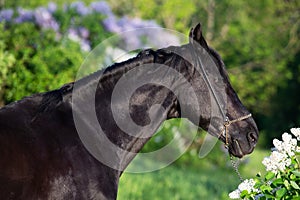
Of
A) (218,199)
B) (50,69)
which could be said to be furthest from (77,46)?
(218,199)

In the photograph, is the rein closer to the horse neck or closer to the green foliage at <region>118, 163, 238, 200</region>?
the horse neck

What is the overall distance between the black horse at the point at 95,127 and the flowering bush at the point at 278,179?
0.50 metres

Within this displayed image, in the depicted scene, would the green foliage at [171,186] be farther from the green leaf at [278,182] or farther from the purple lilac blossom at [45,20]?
the green leaf at [278,182]

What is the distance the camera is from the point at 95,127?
3.89 m

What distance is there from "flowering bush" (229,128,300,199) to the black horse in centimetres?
50

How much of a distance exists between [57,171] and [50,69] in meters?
5.38

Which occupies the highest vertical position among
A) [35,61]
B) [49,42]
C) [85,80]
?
[85,80]

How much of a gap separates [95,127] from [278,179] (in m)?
1.17

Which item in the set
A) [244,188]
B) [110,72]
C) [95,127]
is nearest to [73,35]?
[110,72]

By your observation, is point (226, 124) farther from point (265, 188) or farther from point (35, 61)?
point (35, 61)

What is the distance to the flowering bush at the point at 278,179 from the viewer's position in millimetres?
3613

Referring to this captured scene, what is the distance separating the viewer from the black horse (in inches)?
138

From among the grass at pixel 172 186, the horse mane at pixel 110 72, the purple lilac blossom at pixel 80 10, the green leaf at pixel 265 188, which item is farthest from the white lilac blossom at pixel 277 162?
the purple lilac blossom at pixel 80 10

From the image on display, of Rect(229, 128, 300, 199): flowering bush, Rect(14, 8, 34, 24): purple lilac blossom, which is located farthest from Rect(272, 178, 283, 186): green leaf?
Rect(14, 8, 34, 24): purple lilac blossom
